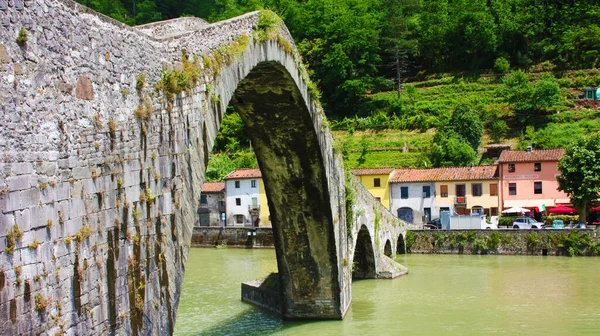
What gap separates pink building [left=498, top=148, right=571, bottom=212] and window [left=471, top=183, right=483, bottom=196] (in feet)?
3.51

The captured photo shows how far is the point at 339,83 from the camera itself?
6906 centimetres

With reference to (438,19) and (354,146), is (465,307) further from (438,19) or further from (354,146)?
(438,19)

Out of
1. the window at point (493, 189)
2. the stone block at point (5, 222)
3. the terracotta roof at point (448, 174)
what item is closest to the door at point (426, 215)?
the terracotta roof at point (448, 174)

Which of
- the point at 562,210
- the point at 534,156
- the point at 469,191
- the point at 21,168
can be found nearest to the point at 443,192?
the point at 469,191

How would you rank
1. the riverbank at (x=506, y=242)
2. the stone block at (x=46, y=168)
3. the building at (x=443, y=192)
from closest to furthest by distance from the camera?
the stone block at (x=46, y=168)
the riverbank at (x=506, y=242)
the building at (x=443, y=192)

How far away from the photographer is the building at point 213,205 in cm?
4800

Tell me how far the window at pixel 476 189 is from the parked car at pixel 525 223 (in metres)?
3.84

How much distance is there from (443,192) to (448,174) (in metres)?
1.01

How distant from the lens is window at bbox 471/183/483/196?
137 feet

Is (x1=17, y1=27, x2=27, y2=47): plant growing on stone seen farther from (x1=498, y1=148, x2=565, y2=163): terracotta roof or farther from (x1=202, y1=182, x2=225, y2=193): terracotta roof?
(x1=202, y1=182, x2=225, y2=193): terracotta roof

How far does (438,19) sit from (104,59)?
Result: 67862 mm

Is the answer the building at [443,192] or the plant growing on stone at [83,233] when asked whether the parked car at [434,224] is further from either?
the plant growing on stone at [83,233]

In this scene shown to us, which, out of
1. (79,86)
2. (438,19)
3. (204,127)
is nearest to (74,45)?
(79,86)

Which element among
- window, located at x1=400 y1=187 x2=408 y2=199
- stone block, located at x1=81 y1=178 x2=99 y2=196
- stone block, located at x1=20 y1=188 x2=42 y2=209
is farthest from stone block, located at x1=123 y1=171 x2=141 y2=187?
window, located at x1=400 y1=187 x2=408 y2=199
